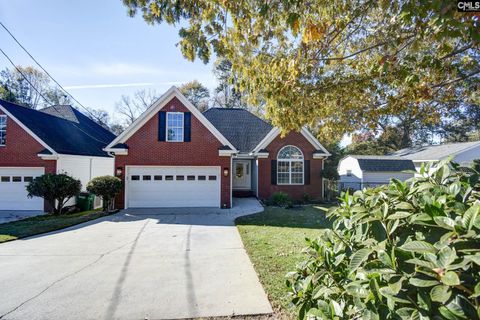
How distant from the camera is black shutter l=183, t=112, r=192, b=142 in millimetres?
14250

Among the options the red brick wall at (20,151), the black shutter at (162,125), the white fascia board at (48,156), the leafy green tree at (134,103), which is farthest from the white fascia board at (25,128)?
the leafy green tree at (134,103)

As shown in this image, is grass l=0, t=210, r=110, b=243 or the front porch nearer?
grass l=0, t=210, r=110, b=243

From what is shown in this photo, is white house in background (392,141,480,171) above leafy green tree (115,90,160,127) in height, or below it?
below

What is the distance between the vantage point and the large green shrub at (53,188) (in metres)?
12.7

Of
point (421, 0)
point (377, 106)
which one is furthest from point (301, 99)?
point (421, 0)

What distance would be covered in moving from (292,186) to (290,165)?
51.1 inches

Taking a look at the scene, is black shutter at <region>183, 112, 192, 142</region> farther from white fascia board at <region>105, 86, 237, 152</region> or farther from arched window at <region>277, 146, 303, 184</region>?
arched window at <region>277, 146, 303, 184</region>

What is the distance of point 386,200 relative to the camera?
2311 millimetres

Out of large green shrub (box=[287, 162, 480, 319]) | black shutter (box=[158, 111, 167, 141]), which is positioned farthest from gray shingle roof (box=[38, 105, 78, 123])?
large green shrub (box=[287, 162, 480, 319])

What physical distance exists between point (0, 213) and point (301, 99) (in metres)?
15.8

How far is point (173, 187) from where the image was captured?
1427cm

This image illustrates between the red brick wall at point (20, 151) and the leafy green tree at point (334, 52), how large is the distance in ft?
44.8

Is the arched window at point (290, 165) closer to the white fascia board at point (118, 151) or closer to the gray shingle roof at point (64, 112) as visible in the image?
the white fascia board at point (118, 151)

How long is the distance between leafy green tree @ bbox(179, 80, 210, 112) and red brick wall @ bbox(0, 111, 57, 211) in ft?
84.7
